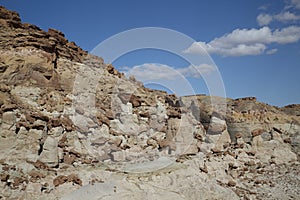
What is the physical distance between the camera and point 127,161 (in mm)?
13211

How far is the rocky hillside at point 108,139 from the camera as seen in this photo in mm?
10625

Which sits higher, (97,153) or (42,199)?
(97,153)

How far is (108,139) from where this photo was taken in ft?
45.0

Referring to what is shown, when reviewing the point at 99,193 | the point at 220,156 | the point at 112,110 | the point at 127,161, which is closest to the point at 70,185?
the point at 99,193

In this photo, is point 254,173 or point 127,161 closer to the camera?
point 127,161

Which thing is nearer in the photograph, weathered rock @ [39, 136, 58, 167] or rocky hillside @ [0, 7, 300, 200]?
rocky hillside @ [0, 7, 300, 200]

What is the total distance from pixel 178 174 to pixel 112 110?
5333 millimetres

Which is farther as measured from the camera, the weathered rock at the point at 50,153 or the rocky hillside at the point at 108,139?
the weathered rock at the point at 50,153

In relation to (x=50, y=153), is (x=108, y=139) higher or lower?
higher

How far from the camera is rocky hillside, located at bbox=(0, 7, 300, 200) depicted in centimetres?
1062

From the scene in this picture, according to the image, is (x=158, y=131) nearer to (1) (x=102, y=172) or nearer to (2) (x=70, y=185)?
(1) (x=102, y=172)

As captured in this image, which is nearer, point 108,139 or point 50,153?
point 50,153

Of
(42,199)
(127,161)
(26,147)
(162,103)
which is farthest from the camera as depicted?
(162,103)

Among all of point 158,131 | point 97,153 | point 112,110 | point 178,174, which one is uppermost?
point 112,110
